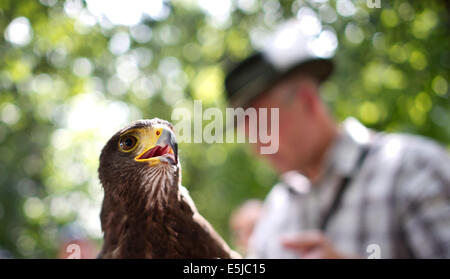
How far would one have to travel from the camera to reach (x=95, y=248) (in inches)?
33.2

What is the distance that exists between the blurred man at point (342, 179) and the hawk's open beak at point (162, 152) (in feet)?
3.63

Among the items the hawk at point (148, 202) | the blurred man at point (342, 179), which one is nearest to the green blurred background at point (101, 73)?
the hawk at point (148, 202)

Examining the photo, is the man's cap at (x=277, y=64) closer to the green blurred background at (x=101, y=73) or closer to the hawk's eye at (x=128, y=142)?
the green blurred background at (x=101, y=73)

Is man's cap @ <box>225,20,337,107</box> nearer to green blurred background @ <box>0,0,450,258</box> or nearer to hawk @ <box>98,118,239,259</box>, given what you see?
green blurred background @ <box>0,0,450,258</box>

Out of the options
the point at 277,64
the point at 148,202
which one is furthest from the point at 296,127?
the point at 148,202

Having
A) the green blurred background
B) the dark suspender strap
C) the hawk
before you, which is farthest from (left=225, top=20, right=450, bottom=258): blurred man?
the hawk

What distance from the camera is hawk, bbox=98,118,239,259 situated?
0.65 metres

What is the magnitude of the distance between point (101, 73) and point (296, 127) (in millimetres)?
1347

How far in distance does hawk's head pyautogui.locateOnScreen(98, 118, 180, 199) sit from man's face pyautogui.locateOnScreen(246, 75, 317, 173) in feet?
4.50

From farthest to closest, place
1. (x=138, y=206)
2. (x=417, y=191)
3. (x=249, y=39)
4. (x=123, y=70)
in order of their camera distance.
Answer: (x=417, y=191) < (x=249, y=39) < (x=123, y=70) < (x=138, y=206)

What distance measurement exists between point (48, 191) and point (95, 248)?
0.35 meters

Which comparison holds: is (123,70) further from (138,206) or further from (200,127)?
(138,206)

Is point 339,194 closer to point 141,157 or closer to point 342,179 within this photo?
point 342,179
